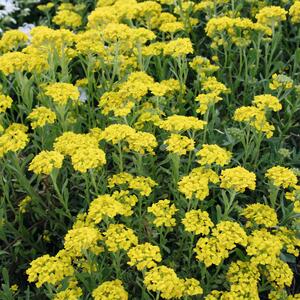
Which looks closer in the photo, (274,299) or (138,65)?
(274,299)

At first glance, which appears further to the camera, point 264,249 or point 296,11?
point 296,11

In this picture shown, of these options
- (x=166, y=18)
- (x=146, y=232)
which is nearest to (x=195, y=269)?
(x=146, y=232)

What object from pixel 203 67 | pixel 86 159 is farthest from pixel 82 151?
pixel 203 67

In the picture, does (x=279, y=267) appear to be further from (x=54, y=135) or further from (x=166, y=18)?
(x=166, y=18)

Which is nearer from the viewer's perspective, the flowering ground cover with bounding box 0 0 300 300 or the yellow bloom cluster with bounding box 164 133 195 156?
the flowering ground cover with bounding box 0 0 300 300

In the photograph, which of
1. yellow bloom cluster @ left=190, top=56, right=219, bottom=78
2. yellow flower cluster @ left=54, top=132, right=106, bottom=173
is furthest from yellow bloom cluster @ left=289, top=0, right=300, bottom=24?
yellow flower cluster @ left=54, top=132, right=106, bottom=173

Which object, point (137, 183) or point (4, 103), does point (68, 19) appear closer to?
point (4, 103)

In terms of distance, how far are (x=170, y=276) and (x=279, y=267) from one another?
0.41 m

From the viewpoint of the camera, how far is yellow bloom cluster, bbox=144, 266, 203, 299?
163 centimetres

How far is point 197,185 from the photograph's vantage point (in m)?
1.86

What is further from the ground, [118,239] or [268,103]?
[268,103]

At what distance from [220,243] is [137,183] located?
1.46 ft

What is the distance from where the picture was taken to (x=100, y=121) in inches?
102

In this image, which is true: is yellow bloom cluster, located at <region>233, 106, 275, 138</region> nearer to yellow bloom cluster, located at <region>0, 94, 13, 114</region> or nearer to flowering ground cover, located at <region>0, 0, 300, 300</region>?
flowering ground cover, located at <region>0, 0, 300, 300</region>
